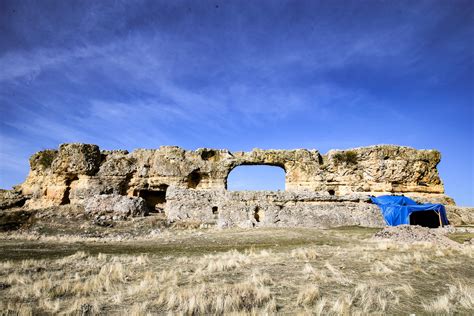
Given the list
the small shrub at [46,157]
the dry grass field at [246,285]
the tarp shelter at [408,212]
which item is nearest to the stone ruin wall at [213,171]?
the small shrub at [46,157]

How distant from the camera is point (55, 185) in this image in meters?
32.2

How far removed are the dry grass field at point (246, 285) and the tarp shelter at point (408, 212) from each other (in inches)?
552

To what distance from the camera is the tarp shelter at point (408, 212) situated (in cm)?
2567

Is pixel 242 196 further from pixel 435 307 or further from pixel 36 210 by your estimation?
pixel 435 307

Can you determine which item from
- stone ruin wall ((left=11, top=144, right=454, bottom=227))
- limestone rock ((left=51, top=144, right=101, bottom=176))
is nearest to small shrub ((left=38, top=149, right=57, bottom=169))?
stone ruin wall ((left=11, top=144, right=454, bottom=227))

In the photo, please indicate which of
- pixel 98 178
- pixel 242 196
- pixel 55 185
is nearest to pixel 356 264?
pixel 242 196

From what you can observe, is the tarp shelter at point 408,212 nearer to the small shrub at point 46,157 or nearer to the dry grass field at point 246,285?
the dry grass field at point 246,285

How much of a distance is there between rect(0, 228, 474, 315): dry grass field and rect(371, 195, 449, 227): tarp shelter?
14.0 m

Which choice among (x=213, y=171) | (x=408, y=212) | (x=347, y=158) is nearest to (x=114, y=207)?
(x=213, y=171)

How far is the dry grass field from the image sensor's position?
5824 mm

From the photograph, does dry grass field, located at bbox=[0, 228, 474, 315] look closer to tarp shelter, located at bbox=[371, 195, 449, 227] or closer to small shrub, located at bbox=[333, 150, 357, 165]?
tarp shelter, located at bbox=[371, 195, 449, 227]

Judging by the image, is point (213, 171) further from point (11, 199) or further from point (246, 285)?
point (246, 285)

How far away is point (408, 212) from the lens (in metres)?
25.7

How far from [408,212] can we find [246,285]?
2331 cm
